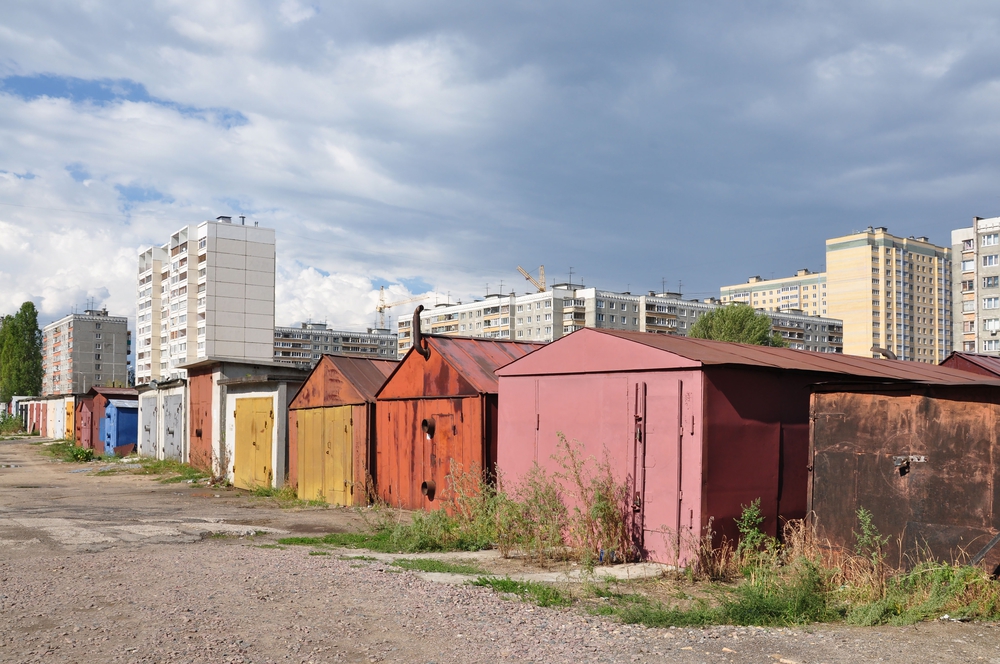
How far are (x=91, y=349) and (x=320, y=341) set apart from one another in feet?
121

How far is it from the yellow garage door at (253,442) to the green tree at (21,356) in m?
72.3

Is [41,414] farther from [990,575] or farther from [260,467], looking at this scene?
[990,575]

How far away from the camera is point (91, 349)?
402 feet

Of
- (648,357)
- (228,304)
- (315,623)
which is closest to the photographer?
(315,623)

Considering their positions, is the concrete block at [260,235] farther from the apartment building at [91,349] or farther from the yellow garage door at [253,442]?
the yellow garage door at [253,442]

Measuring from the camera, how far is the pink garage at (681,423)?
328 inches

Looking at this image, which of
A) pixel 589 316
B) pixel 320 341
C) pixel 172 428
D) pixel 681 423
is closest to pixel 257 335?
pixel 589 316

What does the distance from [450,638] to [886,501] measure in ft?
13.4

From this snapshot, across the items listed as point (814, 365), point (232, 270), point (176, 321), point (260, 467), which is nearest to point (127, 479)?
point (260, 467)

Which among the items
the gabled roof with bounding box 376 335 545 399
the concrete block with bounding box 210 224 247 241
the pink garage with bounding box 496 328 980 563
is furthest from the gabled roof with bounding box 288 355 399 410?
the concrete block with bounding box 210 224 247 241

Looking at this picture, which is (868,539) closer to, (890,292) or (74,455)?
(74,455)

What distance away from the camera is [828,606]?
644 centimetres

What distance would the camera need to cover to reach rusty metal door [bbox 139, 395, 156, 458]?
91.7 feet

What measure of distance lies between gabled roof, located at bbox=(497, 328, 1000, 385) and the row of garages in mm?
23
